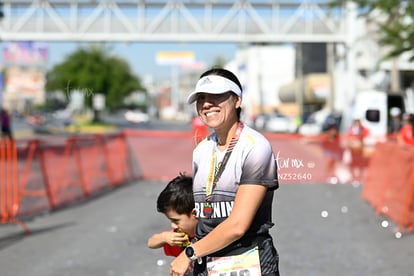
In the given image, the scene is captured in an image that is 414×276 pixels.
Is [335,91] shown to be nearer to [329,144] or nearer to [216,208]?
[329,144]

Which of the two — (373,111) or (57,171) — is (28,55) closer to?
(373,111)

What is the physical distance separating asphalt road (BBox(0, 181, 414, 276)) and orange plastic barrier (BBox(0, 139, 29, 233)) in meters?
0.35

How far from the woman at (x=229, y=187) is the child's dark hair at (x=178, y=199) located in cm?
30

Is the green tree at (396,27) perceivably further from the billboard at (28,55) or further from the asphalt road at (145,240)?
the billboard at (28,55)

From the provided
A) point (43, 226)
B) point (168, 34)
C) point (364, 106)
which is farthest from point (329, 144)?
point (168, 34)

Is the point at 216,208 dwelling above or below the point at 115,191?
above

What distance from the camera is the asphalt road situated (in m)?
8.73

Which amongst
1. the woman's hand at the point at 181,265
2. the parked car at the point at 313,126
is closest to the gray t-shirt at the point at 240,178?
the woman's hand at the point at 181,265

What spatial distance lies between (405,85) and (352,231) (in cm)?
4444

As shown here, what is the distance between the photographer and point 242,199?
334 cm

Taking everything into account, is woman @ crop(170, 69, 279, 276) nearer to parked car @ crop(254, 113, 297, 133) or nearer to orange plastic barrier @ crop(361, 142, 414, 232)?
orange plastic barrier @ crop(361, 142, 414, 232)

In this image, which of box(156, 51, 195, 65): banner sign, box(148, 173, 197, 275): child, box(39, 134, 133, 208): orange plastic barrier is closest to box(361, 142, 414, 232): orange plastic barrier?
box(39, 134, 133, 208): orange plastic barrier

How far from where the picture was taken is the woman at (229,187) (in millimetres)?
3363

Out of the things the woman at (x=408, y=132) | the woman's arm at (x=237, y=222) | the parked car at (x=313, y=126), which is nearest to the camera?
the woman's arm at (x=237, y=222)
